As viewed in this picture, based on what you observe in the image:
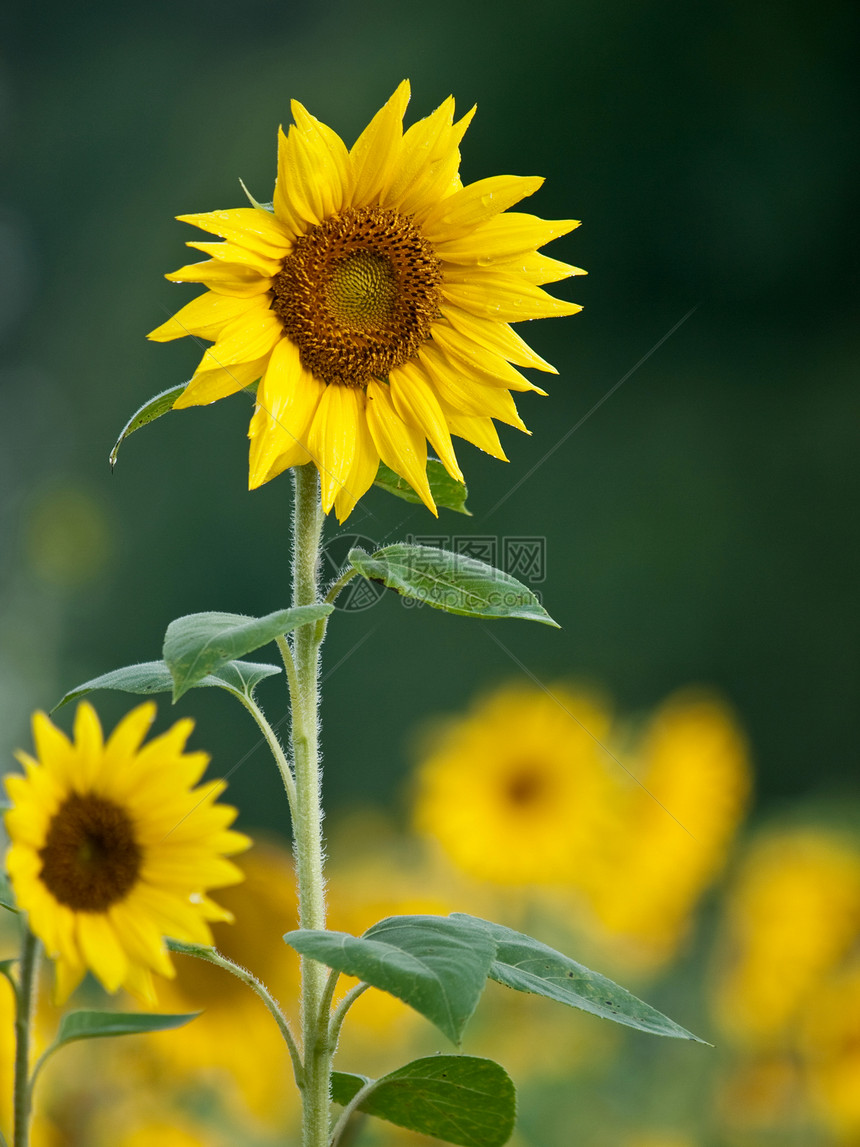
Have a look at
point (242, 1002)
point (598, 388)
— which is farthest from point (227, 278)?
point (598, 388)

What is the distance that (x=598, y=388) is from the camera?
17.4 feet

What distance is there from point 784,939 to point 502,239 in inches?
43.7

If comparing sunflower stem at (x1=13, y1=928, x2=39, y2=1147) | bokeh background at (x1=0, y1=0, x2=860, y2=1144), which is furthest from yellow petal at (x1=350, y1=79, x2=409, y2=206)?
bokeh background at (x1=0, y1=0, x2=860, y2=1144)

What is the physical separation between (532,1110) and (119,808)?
1.13 metres

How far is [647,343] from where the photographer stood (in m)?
Result: 5.23

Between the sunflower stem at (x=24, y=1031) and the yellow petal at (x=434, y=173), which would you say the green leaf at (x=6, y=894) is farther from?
the yellow petal at (x=434, y=173)

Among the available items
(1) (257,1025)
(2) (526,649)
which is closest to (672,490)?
(2) (526,649)

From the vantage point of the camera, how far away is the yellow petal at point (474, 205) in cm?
65

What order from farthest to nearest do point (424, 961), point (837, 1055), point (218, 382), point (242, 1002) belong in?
point (837, 1055), point (242, 1002), point (218, 382), point (424, 961)

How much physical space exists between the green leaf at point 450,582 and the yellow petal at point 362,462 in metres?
0.05

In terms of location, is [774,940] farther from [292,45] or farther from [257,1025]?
[292,45]

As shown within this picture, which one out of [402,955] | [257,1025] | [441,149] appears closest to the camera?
[402,955]

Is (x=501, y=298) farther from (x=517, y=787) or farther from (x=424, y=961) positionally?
(x=517, y=787)

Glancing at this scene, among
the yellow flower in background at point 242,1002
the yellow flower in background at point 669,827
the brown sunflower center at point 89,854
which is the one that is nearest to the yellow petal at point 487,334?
the brown sunflower center at point 89,854
